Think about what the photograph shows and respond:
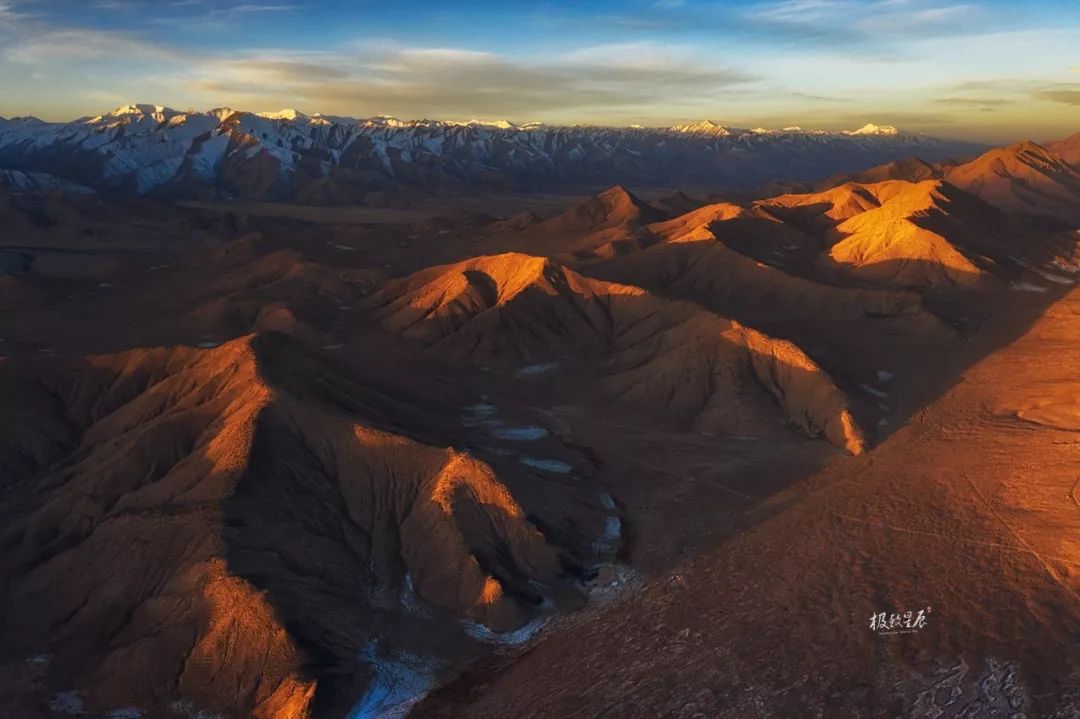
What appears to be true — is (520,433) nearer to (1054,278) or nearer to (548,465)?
(548,465)

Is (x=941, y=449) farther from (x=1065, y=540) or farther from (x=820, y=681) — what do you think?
(x=820, y=681)

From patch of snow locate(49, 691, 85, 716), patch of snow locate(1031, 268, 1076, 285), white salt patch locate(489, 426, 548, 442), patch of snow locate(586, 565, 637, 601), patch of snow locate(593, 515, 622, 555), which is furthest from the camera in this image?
patch of snow locate(1031, 268, 1076, 285)

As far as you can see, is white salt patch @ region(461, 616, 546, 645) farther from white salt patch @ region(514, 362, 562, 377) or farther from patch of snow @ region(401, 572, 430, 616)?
white salt patch @ region(514, 362, 562, 377)

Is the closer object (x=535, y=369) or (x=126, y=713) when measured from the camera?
(x=126, y=713)

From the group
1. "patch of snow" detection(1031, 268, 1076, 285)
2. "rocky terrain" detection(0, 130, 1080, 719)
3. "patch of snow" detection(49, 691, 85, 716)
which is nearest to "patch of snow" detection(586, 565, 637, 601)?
"rocky terrain" detection(0, 130, 1080, 719)

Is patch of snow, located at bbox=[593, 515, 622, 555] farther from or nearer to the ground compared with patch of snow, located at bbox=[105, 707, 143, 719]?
nearer to the ground

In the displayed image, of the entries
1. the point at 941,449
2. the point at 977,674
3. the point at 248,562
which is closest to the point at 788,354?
the point at 941,449

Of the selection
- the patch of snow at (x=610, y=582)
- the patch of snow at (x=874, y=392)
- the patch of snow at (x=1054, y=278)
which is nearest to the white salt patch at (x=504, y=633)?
the patch of snow at (x=610, y=582)

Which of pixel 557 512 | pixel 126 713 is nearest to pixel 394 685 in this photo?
pixel 126 713
